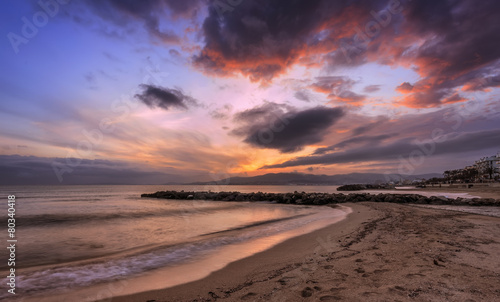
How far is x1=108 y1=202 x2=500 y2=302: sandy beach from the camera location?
3.49 meters

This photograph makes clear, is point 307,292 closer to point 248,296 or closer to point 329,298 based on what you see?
point 329,298

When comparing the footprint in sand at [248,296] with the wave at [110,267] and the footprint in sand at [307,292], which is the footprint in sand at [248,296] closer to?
the footprint in sand at [307,292]

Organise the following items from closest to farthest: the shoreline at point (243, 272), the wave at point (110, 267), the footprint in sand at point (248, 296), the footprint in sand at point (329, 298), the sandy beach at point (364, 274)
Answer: the footprint in sand at point (329, 298) < the sandy beach at point (364, 274) < the footprint in sand at point (248, 296) < the shoreline at point (243, 272) < the wave at point (110, 267)

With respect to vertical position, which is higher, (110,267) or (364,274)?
(364,274)

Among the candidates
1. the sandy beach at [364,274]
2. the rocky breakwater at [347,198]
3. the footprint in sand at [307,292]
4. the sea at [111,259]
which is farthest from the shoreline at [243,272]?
the rocky breakwater at [347,198]

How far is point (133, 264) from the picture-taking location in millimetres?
6441

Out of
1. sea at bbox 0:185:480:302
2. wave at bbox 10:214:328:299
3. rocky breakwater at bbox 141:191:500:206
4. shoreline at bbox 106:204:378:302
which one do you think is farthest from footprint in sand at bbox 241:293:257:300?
rocky breakwater at bbox 141:191:500:206

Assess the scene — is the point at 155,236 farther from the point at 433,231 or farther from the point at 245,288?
the point at 433,231

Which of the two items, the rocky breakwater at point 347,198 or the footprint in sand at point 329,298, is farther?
the rocky breakwater at point 347,198

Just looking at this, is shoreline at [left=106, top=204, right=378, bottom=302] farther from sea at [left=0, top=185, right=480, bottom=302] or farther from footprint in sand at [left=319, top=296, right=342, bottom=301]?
footprint in sand at [left=319, top=296, right=342, bottom=301]

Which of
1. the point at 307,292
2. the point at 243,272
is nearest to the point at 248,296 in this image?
the point at 307,292

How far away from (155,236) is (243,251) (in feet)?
17.5

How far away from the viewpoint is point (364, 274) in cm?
429

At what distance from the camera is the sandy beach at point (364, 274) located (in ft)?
11.4
